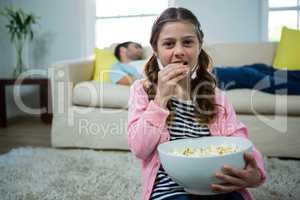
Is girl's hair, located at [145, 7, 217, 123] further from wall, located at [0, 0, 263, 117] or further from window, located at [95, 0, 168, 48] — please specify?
window, located at [95, 0, 168, 48]

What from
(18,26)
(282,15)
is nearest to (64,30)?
(18,26)

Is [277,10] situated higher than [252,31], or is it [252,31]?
→ [277,10]

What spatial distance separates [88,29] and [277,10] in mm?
1987

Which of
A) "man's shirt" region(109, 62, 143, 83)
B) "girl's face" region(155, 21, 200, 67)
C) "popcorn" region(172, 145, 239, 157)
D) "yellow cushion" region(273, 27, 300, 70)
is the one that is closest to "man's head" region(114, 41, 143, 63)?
"man's shirt" region(109, 62, 143, 83)

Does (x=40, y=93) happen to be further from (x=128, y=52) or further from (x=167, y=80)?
(x=167, y=80)

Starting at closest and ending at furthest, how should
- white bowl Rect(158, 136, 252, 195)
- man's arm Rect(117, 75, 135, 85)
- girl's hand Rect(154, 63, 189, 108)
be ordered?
white bowl Rect(158, 136, 252, 195), girl's hand Rect(154, 63, 189, 108), man's arm Rect(117, 75, 135, 85)

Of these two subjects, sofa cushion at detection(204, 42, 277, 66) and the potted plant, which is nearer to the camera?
sofa cushion at detection(204, 42, 277, 66)

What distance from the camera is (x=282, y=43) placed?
2.56 m

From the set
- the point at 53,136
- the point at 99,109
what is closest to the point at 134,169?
the point at 99,109

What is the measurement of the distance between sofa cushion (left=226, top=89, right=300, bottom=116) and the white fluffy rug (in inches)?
11.5

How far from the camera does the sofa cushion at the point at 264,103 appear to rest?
197 centimetres

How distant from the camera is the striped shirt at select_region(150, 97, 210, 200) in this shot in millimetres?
846

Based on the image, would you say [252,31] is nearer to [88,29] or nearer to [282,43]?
[282,43]

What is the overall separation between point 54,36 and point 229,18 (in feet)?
6.25
